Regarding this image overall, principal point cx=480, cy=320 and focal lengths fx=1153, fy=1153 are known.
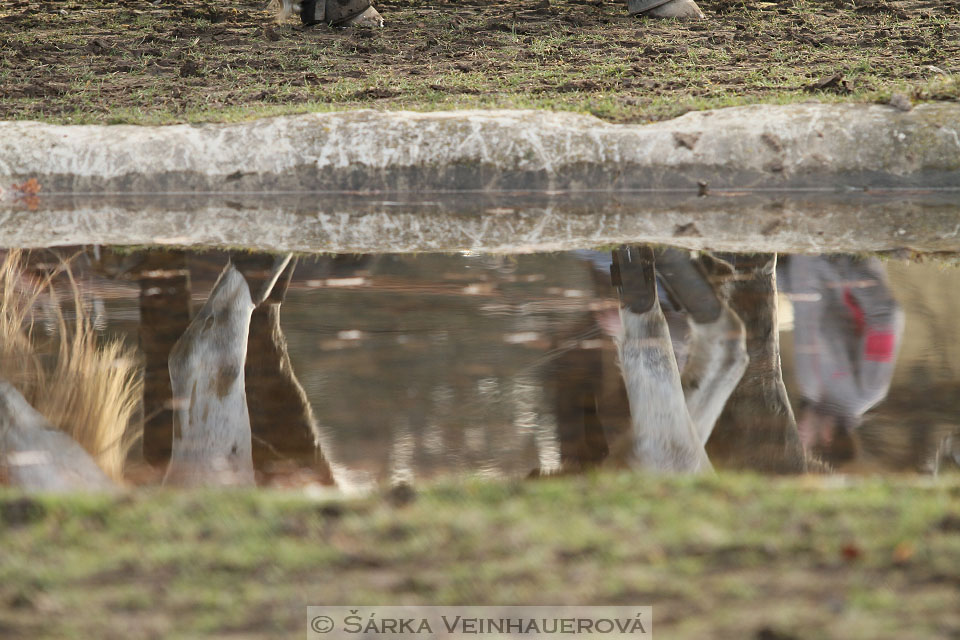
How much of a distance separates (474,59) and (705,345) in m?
7.34

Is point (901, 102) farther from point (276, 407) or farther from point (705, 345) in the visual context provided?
point (276, 407)

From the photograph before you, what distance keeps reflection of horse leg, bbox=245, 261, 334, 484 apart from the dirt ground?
451 cm

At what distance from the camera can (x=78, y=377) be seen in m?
4.13

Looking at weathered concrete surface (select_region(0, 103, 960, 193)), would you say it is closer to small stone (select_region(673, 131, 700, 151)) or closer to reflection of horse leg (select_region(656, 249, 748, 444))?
small stone (select_region(673, 131, 700, 151))

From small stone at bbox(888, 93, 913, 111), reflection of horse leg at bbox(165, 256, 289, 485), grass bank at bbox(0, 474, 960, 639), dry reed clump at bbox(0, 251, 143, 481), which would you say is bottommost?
dry reed clump at bbox(0, 251, 143, 481)

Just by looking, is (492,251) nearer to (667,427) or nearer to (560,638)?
(667,427)

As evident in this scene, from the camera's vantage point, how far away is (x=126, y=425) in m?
3.64

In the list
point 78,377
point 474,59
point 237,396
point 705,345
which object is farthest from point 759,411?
point 474,59

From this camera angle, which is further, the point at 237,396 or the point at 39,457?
the point at 237,396

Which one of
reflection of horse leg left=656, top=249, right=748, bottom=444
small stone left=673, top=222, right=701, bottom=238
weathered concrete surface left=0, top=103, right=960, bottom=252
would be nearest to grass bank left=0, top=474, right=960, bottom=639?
reflection of horse leg left=656, top=249, right=748, bottom=444

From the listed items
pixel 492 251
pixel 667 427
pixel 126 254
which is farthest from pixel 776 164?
pixel 667 427

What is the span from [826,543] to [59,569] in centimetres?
159

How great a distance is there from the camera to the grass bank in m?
2.15

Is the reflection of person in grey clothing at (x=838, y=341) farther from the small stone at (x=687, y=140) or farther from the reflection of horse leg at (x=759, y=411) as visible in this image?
the small stone at (x=687, y=140)
